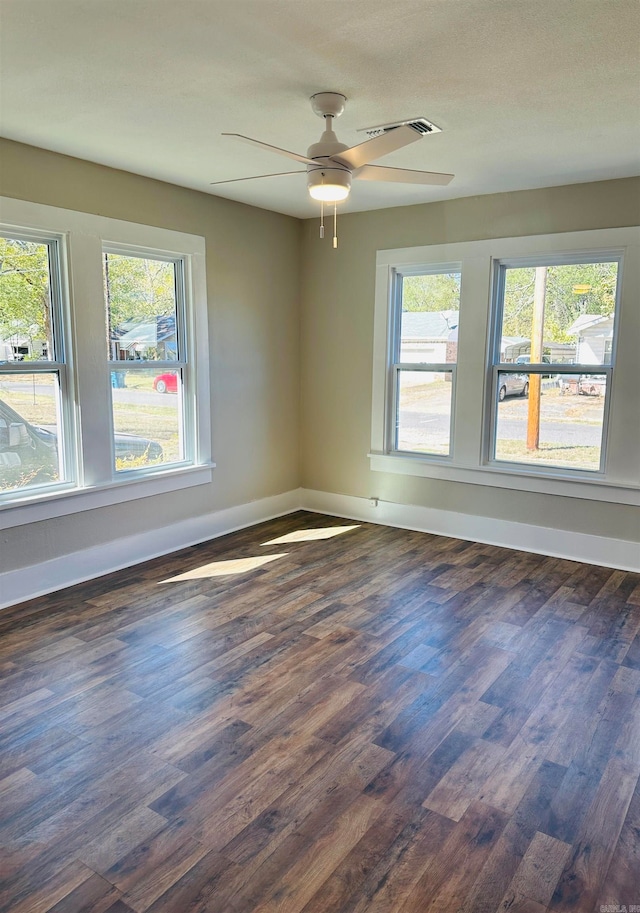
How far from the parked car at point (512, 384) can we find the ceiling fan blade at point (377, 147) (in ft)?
8.26

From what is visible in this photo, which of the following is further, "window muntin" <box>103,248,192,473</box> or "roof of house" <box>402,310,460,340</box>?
"roof of house" <box>402,310,460,340</box>

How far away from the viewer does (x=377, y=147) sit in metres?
2.69

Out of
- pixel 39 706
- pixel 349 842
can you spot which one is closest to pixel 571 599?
pixel 349 842

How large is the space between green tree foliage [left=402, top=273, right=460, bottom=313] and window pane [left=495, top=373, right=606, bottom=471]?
76cm

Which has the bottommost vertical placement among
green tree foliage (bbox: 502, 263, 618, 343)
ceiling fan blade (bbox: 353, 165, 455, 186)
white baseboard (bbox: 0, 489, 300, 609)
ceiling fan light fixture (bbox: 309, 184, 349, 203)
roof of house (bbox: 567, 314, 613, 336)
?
white baseboard (bbox: 0, 489, 300, 609)

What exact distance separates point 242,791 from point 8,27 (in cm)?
289

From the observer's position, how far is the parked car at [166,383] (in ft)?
15.6

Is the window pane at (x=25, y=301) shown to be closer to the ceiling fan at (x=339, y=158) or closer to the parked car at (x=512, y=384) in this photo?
the ceiling fan at (x=339, y=158)

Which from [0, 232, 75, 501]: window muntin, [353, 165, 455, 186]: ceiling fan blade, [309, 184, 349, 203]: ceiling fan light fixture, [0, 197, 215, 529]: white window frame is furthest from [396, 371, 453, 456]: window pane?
[0, 232, 75, 501]: window muntin

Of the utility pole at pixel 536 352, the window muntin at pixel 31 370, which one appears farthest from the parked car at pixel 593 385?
the window muntin at pixel 31 370

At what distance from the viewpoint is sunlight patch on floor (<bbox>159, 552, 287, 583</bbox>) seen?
4375 millimetres

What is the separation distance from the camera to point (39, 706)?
110 inches

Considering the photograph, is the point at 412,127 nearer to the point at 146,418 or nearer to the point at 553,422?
the point at 553,422

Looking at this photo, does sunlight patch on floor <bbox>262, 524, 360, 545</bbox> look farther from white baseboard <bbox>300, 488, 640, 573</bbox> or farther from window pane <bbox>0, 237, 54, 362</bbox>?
window pane <bbox>0, 237, 54, 362</bbox>
